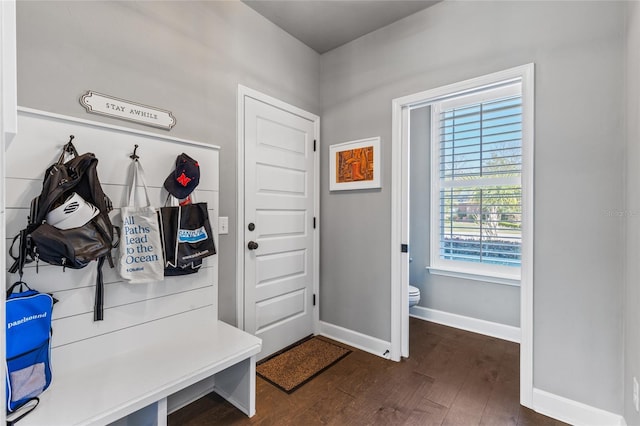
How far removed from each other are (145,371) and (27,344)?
47 cm

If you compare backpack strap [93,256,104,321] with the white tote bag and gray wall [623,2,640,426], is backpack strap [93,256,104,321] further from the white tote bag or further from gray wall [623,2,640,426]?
gray wall [623,2,640,426]

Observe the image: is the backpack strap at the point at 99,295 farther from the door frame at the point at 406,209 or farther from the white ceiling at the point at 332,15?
the white ceiling at the point at 332,15

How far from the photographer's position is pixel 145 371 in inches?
56.1

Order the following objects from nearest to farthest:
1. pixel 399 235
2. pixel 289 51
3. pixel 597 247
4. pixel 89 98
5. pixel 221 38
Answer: pixel 89 98 → pixel 597 247 → pixel 221 38 → pixel 399 235 → pixel 289 51

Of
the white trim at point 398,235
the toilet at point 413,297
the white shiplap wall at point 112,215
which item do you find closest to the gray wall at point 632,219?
the white trim at point 398,235

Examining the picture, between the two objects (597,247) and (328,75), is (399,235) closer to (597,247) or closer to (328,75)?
(597,247)

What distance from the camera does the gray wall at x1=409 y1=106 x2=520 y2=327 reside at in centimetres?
298

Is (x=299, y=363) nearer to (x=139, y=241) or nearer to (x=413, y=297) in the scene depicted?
(x=413, y=297)

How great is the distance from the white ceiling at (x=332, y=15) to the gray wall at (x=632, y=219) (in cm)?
127

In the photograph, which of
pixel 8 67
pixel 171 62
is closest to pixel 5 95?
pixel 8 67

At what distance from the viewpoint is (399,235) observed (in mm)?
2436

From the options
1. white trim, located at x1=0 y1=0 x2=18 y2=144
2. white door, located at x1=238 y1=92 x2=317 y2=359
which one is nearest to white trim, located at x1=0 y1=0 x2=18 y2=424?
white trim, located at x1=0 y1=0 x2=18 y2=144

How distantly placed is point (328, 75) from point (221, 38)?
1.11m

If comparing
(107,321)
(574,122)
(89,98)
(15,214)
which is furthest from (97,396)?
(574,122)
